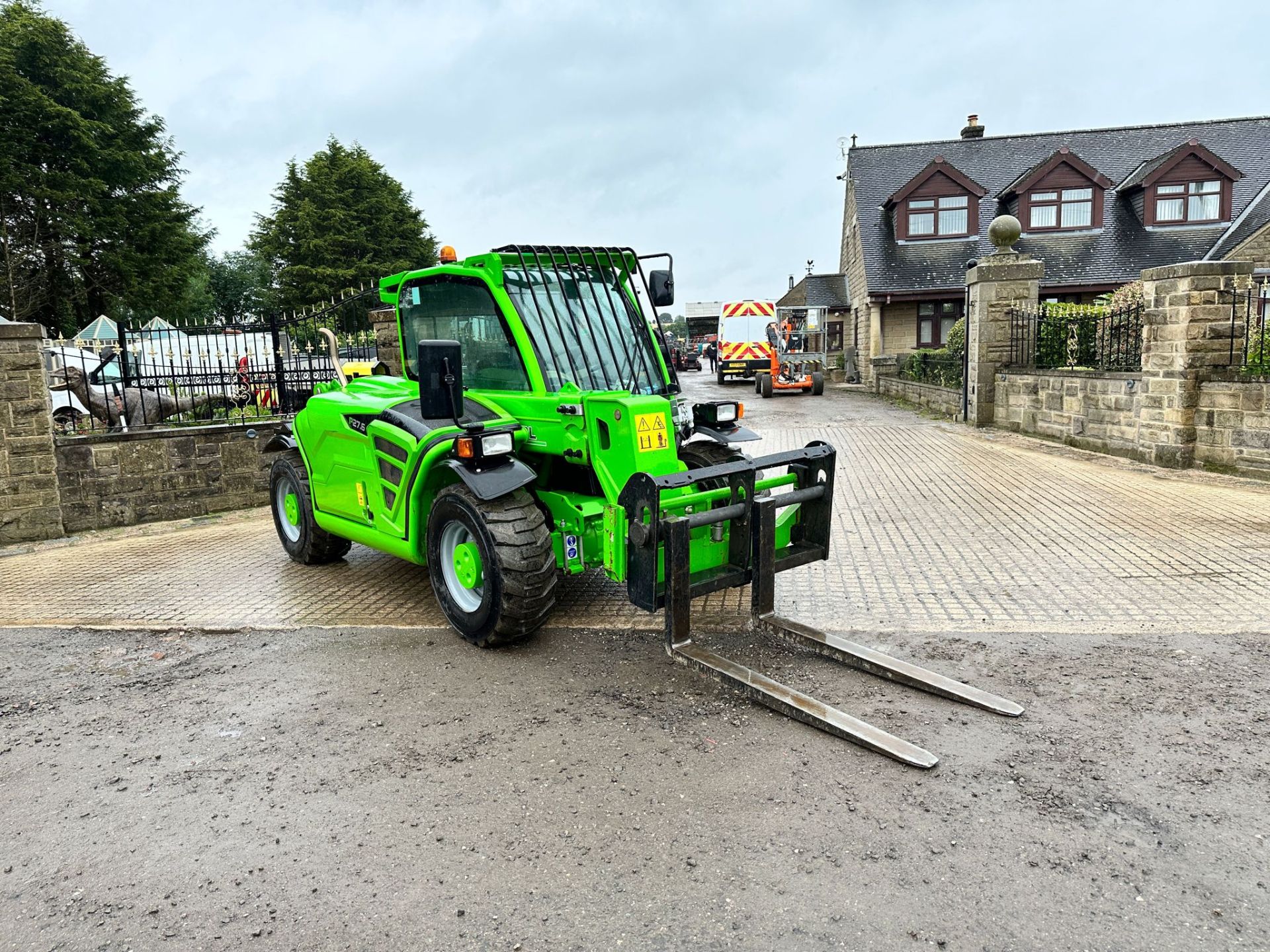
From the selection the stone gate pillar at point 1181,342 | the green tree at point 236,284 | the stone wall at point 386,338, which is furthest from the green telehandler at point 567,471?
the green tree at point 236,284

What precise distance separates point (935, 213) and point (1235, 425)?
2313 cm

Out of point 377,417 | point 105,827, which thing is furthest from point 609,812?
point 377,417

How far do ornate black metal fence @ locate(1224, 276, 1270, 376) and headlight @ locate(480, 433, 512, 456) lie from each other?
917cm

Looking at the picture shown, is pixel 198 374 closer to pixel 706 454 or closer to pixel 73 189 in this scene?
pixel 706 454

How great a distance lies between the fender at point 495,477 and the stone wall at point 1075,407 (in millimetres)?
9362

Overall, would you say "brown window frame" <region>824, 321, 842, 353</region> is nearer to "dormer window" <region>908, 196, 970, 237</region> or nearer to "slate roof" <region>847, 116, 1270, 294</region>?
"slate roof" <region>847, 116, 1270, 294</region>

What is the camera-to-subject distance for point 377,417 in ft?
19.5

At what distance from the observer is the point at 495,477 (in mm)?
4918

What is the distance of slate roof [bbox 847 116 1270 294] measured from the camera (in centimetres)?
2823

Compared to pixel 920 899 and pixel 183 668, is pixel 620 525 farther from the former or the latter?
pixel 183 668

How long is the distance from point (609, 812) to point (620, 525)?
5.34 ft

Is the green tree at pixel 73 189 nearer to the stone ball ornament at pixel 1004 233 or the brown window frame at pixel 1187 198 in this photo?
the stone ball ornament at pixel 1004 233

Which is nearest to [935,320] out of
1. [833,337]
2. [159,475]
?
[833,337]

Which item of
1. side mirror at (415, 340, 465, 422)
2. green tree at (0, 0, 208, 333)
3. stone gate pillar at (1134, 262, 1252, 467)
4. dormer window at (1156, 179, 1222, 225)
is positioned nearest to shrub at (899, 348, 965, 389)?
stone gate pillar at (1134, 262, 1252, 467)
